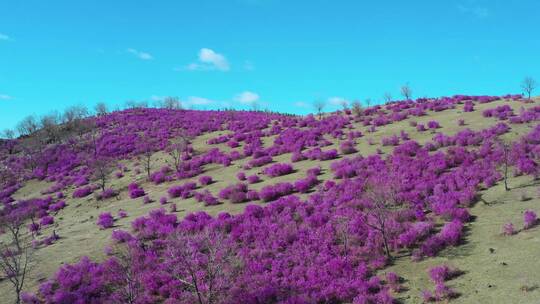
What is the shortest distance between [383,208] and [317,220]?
14.2ft

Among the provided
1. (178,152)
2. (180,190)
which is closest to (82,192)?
(178,152)

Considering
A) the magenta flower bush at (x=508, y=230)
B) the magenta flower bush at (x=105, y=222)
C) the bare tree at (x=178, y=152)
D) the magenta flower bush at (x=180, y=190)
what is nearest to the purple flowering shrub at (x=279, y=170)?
the magenta flower bush at (x=180, y=190)

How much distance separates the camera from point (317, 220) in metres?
23.6

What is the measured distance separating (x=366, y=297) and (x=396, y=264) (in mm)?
3668

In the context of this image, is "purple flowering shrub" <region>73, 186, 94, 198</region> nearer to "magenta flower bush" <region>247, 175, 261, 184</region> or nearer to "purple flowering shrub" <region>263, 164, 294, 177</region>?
"magenta flower bush" <region>247, 175, 261, 184</region>

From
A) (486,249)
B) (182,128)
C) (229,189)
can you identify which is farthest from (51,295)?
(182,128)

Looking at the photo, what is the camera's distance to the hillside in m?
17.0

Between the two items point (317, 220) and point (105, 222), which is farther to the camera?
point (105, 222)

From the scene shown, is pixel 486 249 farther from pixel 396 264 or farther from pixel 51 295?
pixel 51 295

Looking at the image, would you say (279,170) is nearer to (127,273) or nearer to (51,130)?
(127,273)

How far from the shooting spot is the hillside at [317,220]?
17.0 meters

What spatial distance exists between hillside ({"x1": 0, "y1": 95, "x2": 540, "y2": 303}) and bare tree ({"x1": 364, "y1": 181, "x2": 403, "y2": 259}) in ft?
0.38

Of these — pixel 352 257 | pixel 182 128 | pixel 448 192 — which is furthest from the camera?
pixel 182 128

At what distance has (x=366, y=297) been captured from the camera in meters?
15.3
